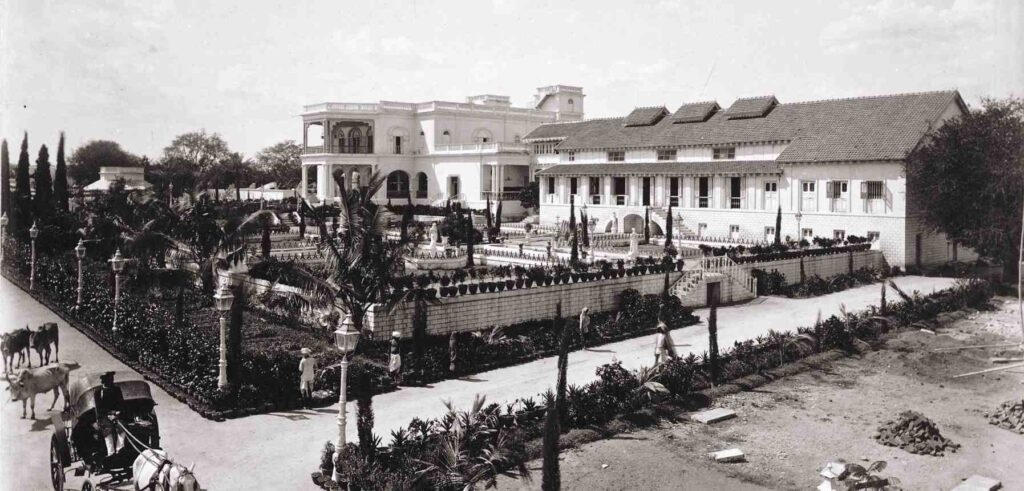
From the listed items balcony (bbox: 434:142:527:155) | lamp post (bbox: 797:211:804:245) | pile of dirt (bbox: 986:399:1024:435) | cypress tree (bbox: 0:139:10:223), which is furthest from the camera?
balcony (bbox: 434:142:527:155)

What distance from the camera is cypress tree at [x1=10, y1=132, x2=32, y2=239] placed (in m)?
35.6

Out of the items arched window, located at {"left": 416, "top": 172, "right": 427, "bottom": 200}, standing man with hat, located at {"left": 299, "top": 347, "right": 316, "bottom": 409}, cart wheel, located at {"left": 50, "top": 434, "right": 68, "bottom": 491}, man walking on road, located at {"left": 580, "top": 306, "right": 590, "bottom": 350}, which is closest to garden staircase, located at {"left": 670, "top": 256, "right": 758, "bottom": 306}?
A: man walking on road, located at {"left": 580, "top": 306, "right": 590, "bottom": 350}

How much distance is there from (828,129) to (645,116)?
13229mm

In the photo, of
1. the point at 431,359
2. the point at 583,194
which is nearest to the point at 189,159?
the point at 583,194

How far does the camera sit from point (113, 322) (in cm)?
2070

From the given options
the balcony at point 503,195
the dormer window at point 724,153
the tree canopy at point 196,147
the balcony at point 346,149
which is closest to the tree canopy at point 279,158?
the tree canopy at point 196,147

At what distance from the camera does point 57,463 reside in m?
10.7

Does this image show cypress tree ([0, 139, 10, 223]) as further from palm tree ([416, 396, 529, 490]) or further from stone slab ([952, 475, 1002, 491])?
stone slab ([952, 475, 1002, 491])

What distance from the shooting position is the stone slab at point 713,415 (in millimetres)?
15086

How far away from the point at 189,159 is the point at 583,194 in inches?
2069

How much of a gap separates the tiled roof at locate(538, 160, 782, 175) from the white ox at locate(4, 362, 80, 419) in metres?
33.4

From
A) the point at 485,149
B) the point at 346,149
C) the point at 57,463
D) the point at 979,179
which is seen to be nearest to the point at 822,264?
the point at 979,179

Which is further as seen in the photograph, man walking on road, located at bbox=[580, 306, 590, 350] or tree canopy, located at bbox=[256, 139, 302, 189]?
tree canopy, located at bbox=[256, 139, 302, 189]

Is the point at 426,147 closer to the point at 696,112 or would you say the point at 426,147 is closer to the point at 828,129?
the point at 696,112
